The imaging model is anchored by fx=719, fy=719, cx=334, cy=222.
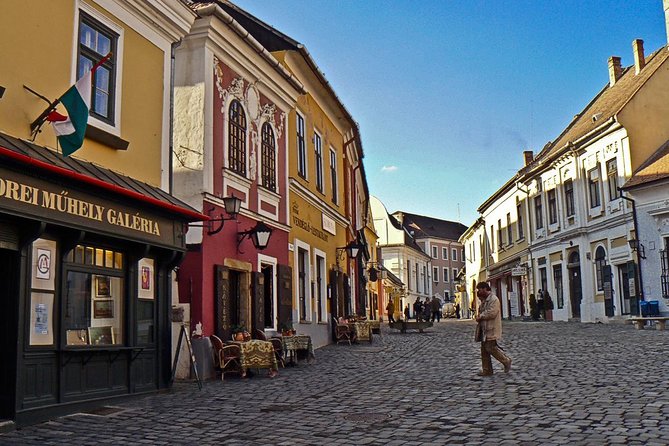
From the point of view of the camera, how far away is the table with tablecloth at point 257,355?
43.1 ft

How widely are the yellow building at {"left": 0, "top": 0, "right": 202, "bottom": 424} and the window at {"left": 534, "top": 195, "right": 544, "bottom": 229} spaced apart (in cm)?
2870

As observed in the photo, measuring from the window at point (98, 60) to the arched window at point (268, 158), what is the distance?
19.4ft

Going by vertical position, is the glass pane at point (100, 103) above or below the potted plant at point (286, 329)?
above

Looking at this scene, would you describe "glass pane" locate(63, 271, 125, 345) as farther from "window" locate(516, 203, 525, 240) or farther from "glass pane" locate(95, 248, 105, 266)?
"window" locate(516, 203, 525, 240)

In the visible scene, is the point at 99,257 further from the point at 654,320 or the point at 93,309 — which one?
the point at 654,320

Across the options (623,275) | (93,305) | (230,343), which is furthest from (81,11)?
(623,275)

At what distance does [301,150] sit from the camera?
19.9 m

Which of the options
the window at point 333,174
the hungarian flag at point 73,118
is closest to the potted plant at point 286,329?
the hungarian flag at point 73,118

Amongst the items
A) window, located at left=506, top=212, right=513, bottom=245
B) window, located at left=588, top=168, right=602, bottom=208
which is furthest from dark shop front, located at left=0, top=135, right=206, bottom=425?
window, located at left=506, top=212, right=513, bottom=245

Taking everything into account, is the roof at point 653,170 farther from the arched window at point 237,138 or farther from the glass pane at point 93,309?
the glass pane at point 93,309

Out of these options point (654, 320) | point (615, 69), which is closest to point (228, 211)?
point (654, 320)

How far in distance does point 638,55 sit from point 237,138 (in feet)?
82.2

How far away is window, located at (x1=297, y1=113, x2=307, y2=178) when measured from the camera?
19570 millimetres

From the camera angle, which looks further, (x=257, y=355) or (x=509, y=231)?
(x=509, y=231)
